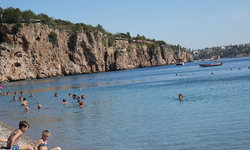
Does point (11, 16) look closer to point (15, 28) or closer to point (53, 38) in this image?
point (15, 28)

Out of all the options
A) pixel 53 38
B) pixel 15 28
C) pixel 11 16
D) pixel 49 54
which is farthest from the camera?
pixel 53 38

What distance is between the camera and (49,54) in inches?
3762

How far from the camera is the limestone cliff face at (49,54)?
79875 mm

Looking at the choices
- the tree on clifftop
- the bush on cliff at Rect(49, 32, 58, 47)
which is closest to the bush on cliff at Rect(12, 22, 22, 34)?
the tree on clifftop

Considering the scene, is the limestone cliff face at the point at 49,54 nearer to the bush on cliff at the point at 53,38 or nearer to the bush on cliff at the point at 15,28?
the bush on cliff at the point at 15,28

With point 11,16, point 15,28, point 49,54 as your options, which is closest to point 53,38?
point 49,54

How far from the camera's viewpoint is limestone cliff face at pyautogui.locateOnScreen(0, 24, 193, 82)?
79875 mm

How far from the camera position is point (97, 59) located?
122m

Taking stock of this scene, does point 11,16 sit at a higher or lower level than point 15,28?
higher

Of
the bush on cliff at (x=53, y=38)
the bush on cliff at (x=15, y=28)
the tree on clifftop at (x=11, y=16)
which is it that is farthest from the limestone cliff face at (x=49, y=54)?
the tree on clifftop at (x=11, y=16)

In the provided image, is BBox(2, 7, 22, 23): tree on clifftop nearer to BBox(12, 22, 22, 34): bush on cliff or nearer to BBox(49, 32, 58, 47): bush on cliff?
BBox(12, 22, 22, 34): bush on cliff

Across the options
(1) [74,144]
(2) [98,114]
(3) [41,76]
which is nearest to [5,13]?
(3) [41,76]

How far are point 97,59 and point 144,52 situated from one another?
66.5 metres

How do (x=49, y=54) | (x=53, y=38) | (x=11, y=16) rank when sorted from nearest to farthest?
(x=11, y=16), (x=49, y=54), (x=53, y=38)
